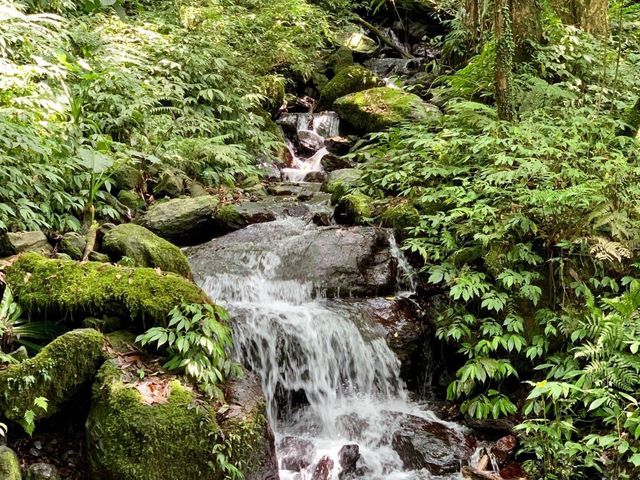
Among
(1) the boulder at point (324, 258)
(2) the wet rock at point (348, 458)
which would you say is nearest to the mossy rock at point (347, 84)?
(1) the boulder at point (324, 258)

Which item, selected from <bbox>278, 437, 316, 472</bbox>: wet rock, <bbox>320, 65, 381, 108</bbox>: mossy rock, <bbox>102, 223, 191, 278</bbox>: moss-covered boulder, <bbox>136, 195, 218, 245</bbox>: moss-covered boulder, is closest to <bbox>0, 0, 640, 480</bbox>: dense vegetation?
<bbox>136, 195, 218, 245</bbox>: moss-covered boulder

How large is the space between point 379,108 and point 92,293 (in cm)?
861

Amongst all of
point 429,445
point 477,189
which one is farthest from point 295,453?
point 477,189

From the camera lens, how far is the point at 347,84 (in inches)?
508

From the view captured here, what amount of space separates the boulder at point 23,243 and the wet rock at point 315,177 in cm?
596

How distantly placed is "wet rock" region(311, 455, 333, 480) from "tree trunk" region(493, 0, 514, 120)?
193 inches

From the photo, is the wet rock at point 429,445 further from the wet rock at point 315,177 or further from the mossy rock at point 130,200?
the wet rock at point 315,177

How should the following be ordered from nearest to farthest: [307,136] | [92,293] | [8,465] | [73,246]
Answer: [8,465]
[92,293]
[73,246]
[307,136]

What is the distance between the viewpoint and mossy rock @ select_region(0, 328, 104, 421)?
3.38 meters

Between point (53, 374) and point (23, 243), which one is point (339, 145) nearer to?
point (23, 243)

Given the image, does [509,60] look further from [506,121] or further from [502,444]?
[502,444]

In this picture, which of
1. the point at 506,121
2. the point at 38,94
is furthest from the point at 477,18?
the point at 38,94

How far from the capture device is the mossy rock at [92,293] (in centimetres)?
402

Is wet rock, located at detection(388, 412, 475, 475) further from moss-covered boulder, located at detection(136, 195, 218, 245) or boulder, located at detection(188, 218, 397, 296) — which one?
moss-covered boulder, located at detection(136, 195, 218, 245)
